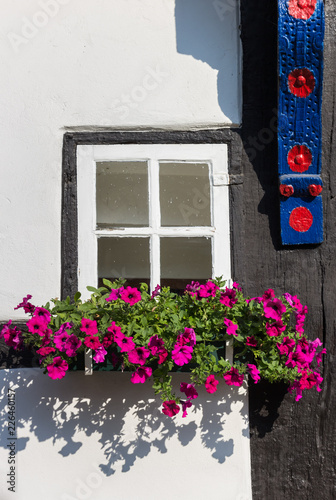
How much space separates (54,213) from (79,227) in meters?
0.16

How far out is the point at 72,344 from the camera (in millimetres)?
2826

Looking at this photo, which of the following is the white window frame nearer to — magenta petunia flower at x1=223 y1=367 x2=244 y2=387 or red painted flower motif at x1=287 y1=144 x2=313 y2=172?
red painted flower motif at x1=287 y1=144 x2=313 y2=172

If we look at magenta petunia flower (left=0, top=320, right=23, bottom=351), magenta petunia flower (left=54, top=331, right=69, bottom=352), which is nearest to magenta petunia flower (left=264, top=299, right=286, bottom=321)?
magenta petunia flower (left=54, top=331, right=69, bottom=352)

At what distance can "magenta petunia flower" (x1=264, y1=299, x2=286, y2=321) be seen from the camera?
2.83 metres

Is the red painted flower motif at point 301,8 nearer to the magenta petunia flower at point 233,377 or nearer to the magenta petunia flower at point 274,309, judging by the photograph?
the magenta petunia flower at point 274,309

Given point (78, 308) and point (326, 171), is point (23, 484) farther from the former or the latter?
point (326, 171)

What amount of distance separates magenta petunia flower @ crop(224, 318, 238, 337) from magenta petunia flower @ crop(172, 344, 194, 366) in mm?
204

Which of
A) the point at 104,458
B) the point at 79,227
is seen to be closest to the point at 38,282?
the point at 79,227

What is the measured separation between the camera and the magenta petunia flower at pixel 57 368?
2812 mm

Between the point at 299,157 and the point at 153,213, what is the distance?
2.82 ft

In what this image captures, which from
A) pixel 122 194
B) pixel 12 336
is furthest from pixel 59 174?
pixel 12 336

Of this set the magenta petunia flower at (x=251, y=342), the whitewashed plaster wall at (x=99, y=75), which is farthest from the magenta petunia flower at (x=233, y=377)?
the whitewashed plaster wall at (x=99, y=75)

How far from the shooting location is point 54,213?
3256 mm

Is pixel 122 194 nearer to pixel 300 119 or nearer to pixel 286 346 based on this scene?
pixel 300 119
